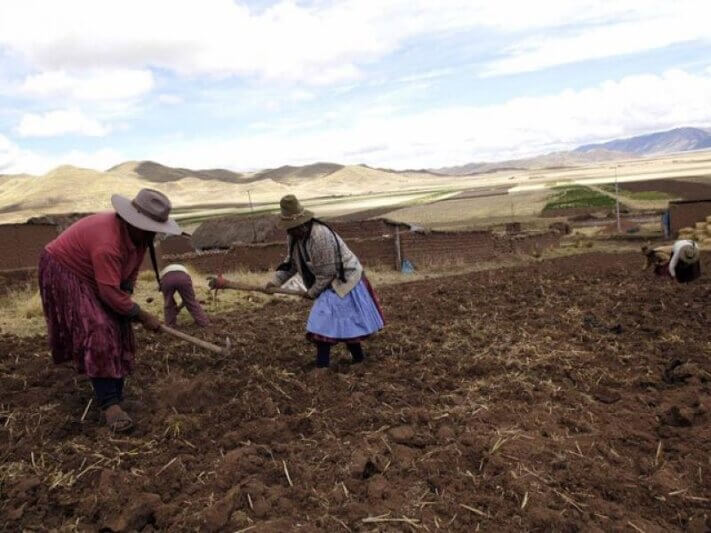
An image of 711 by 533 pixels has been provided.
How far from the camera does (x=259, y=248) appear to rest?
15312mm

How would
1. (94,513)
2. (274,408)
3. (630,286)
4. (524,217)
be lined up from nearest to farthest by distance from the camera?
(94,513), (274,408), (630,286), (524,217)

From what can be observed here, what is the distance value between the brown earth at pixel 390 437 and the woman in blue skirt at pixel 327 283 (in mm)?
331

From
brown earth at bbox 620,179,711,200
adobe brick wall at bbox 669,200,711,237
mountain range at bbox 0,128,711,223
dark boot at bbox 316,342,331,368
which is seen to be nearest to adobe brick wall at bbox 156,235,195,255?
adobe brick wall at bbox 669,200,711,237

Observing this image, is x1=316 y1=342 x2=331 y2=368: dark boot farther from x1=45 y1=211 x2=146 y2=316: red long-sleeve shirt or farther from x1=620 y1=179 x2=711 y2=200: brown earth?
x1=620 y1=179 x2=711 y2=200: brown earth

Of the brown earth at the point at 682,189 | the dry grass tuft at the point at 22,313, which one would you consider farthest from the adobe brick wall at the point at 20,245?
the brown earth at the point at 682,189

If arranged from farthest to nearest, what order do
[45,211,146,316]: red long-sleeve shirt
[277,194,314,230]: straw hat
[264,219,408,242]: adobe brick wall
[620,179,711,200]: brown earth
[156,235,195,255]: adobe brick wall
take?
1. [620,179,711,200]: brown earth
2. [156,235,195,255]: adobe brick wall
3. [264,219,408,242]: adobe brick wall
4. [277,194,314,230]: straw hat
5. [45,211,146,316]: red long-sleeve shirt

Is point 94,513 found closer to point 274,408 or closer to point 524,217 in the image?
point 274,408

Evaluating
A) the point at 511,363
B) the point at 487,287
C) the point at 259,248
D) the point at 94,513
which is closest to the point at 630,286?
the point at 487,287

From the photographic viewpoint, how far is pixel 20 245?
40.2ft

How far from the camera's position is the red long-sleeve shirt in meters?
4.10

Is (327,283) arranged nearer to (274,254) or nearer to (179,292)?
(179,292)

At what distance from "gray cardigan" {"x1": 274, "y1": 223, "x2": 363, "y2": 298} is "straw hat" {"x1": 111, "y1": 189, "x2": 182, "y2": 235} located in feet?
3.76

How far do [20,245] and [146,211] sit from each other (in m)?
9.31

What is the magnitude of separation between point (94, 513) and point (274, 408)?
141cm
